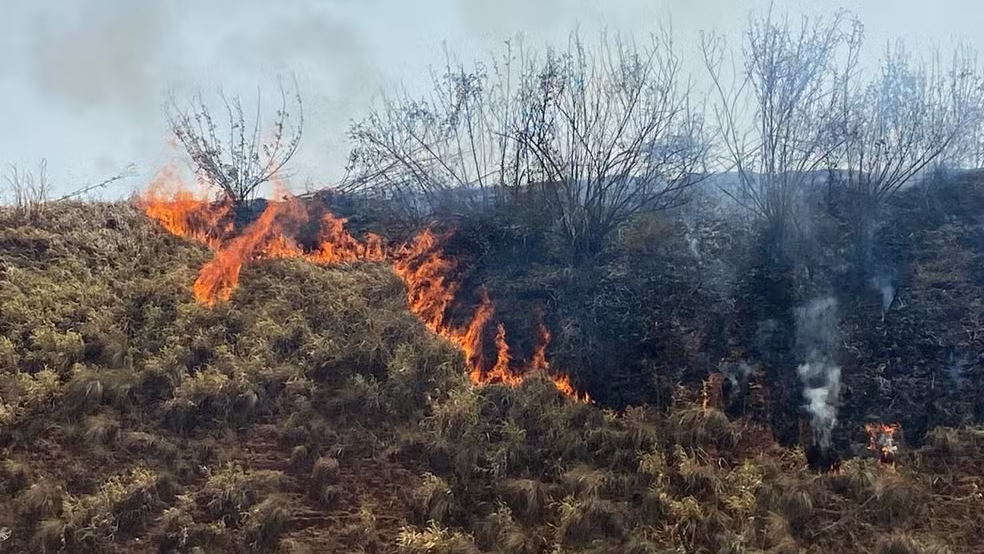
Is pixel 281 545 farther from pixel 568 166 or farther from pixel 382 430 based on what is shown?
pixel 568 166

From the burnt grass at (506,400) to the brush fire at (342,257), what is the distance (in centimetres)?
21

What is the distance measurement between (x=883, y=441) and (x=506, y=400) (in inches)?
139

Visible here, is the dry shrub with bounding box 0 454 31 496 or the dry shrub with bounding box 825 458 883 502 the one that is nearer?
the dry shrub with bounding box 825 458 883 502

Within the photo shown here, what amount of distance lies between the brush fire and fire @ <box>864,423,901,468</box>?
2654mm

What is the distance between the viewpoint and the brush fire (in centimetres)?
860

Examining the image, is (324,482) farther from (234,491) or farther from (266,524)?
(234,491)

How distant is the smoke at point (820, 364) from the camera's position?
742 cm

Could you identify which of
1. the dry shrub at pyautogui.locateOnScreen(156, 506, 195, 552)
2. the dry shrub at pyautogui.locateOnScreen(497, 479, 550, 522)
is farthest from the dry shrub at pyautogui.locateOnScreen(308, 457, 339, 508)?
the dry shrub at pyautogui.locateOnScreen(497, 479, 550, 522)

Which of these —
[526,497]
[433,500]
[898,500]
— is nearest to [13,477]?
[433,500]

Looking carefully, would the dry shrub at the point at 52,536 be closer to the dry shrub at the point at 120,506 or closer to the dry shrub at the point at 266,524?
the dry shrub at the point at 120,506

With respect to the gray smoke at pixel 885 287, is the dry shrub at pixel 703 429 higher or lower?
lower

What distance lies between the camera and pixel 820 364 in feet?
26.2

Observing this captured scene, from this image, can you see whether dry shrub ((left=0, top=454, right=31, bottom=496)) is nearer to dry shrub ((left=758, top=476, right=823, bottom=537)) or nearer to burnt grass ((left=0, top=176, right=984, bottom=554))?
burnt grass ((left=0, top=176, right=984, bottom=554))

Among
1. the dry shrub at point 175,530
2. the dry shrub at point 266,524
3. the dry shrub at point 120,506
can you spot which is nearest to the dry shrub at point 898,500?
the dry shrub at point 266,524
